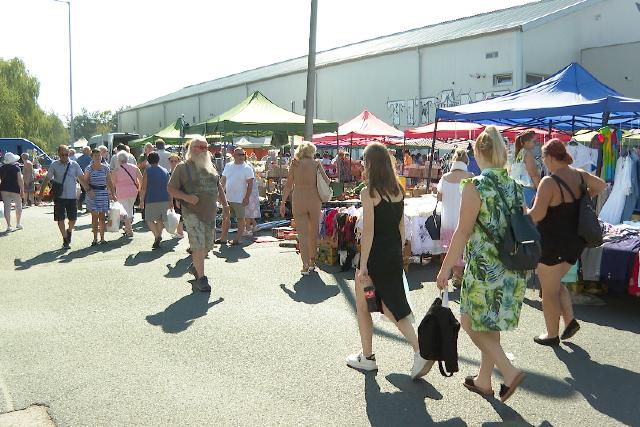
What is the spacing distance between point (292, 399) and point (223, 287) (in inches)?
149

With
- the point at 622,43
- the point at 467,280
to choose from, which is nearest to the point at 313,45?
the point at 467,280

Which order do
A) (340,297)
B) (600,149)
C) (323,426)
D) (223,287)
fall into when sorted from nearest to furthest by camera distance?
(323,426) → (340,297) → (223,287) → (600,149)

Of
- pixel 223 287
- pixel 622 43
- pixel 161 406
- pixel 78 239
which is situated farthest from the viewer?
pixel 622 43

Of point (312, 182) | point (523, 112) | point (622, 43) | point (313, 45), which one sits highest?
point (622, 43)

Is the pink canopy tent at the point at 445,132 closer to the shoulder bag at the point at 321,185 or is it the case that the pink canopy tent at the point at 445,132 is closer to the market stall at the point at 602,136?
the market stall at the point at 602,136

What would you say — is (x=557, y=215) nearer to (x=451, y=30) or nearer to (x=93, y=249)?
(x=93, y=249)

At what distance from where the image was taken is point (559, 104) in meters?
9.53

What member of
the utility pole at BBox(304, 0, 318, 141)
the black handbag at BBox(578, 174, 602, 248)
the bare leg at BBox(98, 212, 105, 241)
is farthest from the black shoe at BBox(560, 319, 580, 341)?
the bare leg at BBox(98, 212, 105, 241)

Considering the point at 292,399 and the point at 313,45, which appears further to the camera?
the point at 313,45

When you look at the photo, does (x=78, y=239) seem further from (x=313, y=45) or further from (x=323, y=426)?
(x=323, y=426)

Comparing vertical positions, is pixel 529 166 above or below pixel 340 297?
above

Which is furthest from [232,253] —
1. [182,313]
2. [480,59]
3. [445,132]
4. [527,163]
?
[480,59]

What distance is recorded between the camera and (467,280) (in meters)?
4.15

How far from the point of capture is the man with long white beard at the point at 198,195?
742 cm
